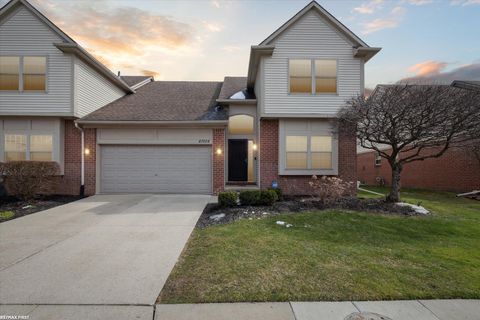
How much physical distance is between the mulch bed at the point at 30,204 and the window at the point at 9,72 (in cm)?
487

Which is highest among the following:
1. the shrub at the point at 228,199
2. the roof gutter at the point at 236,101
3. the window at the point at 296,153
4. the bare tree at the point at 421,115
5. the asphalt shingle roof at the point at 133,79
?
the asphalt shingle roof at the point at 133,79

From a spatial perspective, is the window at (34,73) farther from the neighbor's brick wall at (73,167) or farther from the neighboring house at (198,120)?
the neighbor's brick wall at (73,167)

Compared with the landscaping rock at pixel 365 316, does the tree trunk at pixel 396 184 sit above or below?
above

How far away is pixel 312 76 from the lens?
11266 mm

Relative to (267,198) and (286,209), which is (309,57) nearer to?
(267,198)

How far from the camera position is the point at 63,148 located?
11.5m

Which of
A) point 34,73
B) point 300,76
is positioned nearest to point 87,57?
point 34,73

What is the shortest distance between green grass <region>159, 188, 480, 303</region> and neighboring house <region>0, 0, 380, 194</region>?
4.94 m

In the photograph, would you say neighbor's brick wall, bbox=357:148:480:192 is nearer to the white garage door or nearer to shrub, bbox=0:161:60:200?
the white garage door

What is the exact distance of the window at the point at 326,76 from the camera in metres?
11.3

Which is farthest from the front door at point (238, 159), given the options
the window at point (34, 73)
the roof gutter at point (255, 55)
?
the window at point (34, 73)

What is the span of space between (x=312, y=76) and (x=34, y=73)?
12191mm

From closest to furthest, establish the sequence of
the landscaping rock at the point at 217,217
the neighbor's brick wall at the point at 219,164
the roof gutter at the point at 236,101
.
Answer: the landscaping rock at the point at 217,217 < the neighbor's brick wall at the point at 219,164 < the roof gutter at the point at 236,101

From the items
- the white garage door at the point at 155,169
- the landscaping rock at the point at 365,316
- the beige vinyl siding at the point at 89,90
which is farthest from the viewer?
the white garage door at the point at 155,169
